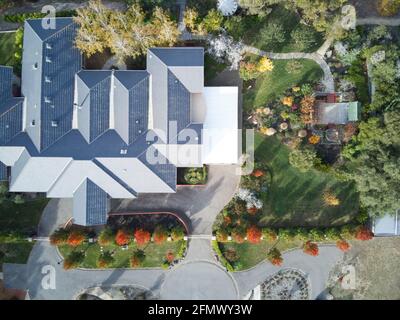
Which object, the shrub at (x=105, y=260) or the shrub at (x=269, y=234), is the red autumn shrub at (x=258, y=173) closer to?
the shrub at (x=269, y=234)

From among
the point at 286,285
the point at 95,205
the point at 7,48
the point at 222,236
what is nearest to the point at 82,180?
the point at 95,205

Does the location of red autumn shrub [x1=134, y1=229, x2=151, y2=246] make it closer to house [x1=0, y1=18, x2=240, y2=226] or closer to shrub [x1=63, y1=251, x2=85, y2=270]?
house [x1=0, y1=18, x2=240, y2=226]

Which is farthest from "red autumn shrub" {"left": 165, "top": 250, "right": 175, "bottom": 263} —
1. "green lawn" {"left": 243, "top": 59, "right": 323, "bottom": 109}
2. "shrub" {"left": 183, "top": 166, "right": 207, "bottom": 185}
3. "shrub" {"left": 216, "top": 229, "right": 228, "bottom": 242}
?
"green lawn" {"left": 243, "top": 59, "right": 323, "bottom": 109}

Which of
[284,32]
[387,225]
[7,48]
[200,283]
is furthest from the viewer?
[7,48]

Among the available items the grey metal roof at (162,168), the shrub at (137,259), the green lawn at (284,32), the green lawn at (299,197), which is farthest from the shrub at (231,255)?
the green lawn at (284,32)

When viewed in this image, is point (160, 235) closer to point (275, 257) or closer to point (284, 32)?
point (275, 257)
